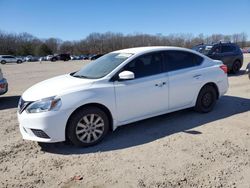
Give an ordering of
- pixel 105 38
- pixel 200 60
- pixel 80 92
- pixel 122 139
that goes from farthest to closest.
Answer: pixel 105 38 < pixel 200 60 < pixel 122 139 < pixel 80 92

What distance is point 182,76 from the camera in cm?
561

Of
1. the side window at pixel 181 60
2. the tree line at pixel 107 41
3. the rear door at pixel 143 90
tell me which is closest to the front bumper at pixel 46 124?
the rear door at pixel 143 90

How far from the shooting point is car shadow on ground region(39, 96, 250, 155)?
4.55m

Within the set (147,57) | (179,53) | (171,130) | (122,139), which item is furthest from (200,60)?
(122,139)

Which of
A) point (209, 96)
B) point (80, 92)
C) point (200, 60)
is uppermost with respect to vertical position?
point (200, 60)

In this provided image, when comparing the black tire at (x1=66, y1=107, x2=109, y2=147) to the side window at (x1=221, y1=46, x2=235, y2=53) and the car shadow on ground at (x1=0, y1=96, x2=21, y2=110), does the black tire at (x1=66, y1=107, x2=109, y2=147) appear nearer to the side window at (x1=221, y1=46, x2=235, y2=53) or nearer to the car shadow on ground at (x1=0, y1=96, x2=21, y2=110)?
the car shadow on ground at (x1=0, y1=96, x2=21, y2=110)

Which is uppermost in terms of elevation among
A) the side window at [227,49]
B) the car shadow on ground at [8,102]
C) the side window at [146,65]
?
the side window at [227,49]

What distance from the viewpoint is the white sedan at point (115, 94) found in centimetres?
428

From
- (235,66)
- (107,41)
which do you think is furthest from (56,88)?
(107,41)

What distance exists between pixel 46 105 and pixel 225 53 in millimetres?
10772

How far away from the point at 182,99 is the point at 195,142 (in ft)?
Result: 4.36

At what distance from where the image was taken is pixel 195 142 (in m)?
4.55

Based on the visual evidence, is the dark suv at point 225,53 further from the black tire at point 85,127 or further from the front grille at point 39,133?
the front grille at point 39,133

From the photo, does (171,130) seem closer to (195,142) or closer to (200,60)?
(195,142)
